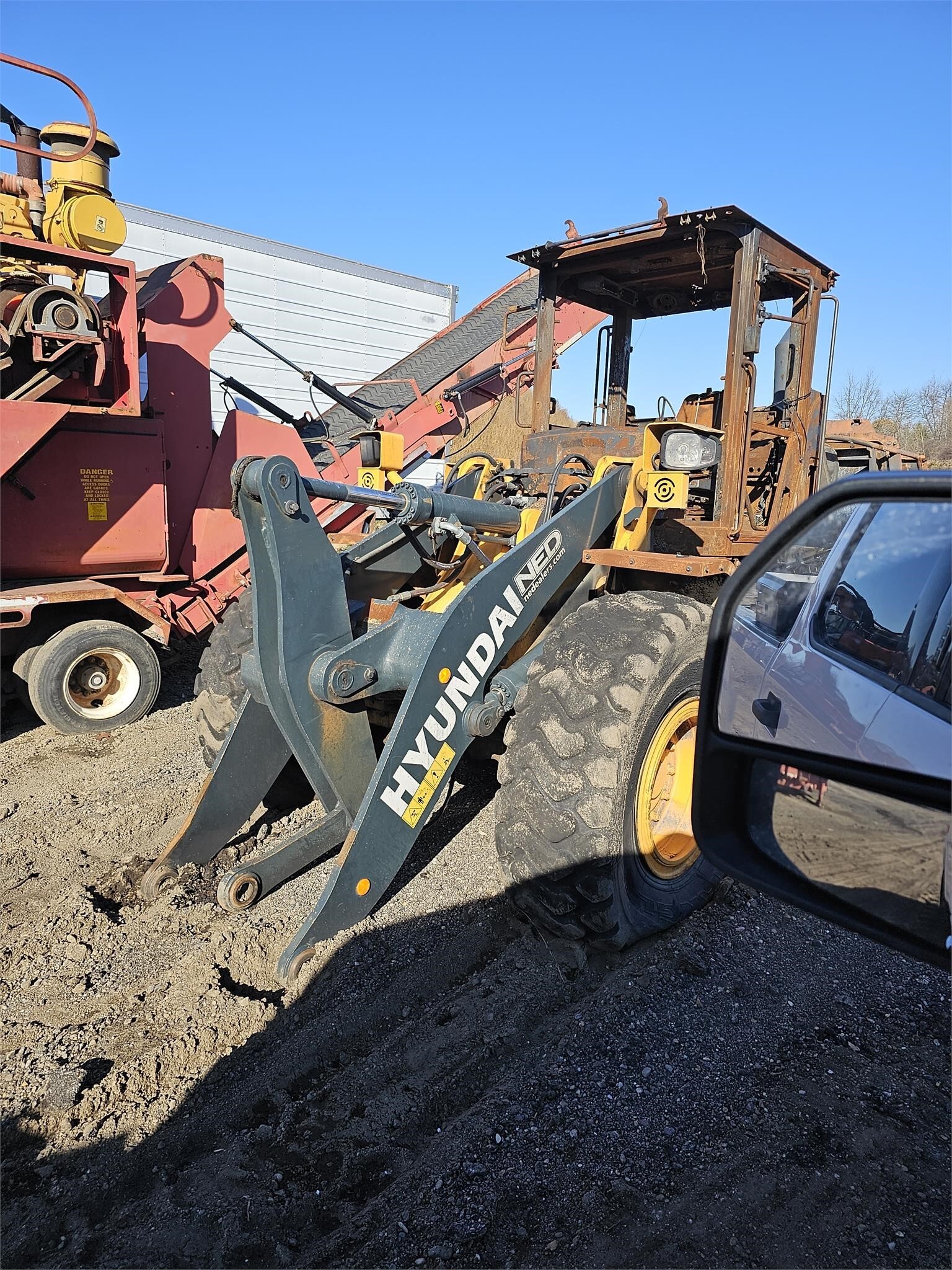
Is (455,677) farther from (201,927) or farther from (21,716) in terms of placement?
(21,716)

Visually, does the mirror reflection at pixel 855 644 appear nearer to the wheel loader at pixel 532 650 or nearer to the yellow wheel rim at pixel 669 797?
the wheel loader at pixel 532 650

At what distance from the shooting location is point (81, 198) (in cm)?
566

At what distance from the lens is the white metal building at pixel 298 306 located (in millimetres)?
15250

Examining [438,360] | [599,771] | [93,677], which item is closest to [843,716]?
[599,771]

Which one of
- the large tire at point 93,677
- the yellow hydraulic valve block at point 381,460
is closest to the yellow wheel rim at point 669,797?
the yellow hydraulic valve block at point 381,460

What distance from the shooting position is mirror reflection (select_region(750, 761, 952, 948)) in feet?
3.90

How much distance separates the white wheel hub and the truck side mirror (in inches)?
208

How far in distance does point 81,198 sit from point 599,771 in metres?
5.50

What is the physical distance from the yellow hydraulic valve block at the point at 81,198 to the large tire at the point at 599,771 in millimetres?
4782

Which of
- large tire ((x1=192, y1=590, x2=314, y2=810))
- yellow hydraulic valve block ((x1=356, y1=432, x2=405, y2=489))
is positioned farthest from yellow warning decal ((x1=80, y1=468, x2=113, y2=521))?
yellow hydraulic valve block ((x1=356, y1=432, x2=405, y2=489))

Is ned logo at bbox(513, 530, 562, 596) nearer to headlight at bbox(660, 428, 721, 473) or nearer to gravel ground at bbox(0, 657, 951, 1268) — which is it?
headlight at bbox(660, 428, 721, 473)

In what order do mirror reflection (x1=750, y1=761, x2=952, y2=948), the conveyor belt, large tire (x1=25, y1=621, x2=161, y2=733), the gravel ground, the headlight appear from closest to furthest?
mirror reflection (x1=750, y1=761, x2=952, y2=948), the gravel ground, the headlight, large tire (x1=25, y1=621, x2=161, y2=733), the conveyor belt

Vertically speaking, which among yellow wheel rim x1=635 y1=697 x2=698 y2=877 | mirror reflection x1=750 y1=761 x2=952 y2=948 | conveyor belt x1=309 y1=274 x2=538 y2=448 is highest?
conveyor belt x1=309 y1=274 x2=538 y2=448

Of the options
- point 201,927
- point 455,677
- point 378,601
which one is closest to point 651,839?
point 455,677
